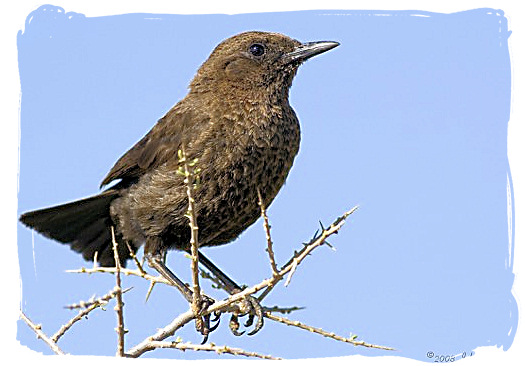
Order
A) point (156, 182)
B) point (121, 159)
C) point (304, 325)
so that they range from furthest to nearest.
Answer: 1. point (121, 159)
2. point (156, 182)
3. point (304, 325)

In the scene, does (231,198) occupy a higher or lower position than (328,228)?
higher

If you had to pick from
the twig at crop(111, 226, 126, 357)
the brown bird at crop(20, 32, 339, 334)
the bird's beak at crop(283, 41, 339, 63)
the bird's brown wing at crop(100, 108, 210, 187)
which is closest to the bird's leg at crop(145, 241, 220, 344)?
the brown bird at crop(20, 32, 339, 334)

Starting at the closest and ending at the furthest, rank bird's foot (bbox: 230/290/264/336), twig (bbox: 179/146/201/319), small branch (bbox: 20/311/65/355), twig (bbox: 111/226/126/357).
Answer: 1. twig (bbox: 111/226/126/357)
2. twig (bbox: 179/146/201/319)
3. small branch (bbox: 20/311/65/355)
4. bird's foot (bbox: 230/290/264/336)

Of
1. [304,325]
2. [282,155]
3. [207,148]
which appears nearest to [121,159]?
[207,148]

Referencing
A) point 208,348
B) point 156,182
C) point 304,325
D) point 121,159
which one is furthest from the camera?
point 121,159

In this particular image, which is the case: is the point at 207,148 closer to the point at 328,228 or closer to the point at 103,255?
the point at 103,255

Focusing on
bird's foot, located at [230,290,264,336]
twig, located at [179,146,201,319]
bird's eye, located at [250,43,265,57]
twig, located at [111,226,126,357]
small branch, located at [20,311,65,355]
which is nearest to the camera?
twig, located at [111,226,126,357]

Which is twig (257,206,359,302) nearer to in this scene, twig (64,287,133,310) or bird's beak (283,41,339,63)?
twig (64,287,133,310)
